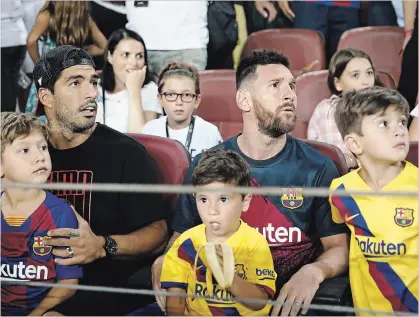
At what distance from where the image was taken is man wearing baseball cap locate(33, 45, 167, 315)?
206 centimetres

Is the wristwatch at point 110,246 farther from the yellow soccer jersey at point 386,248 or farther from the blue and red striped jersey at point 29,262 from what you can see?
the yellow soccer jersey at point 386,248

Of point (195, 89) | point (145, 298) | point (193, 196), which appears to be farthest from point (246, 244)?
point (195, 89)

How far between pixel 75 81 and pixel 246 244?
2.49ft

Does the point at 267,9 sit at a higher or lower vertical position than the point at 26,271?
higher

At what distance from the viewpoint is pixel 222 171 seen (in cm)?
192

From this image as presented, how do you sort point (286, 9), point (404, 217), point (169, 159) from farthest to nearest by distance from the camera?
point (286, 9) < point (169, 159) < point (404, 217)

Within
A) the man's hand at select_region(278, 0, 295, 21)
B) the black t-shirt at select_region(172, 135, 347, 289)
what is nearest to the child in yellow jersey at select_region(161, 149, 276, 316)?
the black t-shirt at select_region(172, 135, 347, 289)

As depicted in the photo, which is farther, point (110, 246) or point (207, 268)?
point (110, 246)

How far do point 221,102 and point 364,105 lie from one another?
4.94 feet

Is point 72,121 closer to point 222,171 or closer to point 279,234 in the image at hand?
point 222,171

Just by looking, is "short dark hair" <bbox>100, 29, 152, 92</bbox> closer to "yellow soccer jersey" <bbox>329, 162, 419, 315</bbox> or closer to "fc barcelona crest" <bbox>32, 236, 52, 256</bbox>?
"fc barcelona crest" <bbox>32, 236, 52, 256</bbox>

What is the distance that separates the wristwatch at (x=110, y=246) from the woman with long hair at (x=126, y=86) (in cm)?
125

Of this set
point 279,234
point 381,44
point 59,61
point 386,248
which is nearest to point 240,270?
point 279,234

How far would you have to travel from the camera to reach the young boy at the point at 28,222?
1.99m
